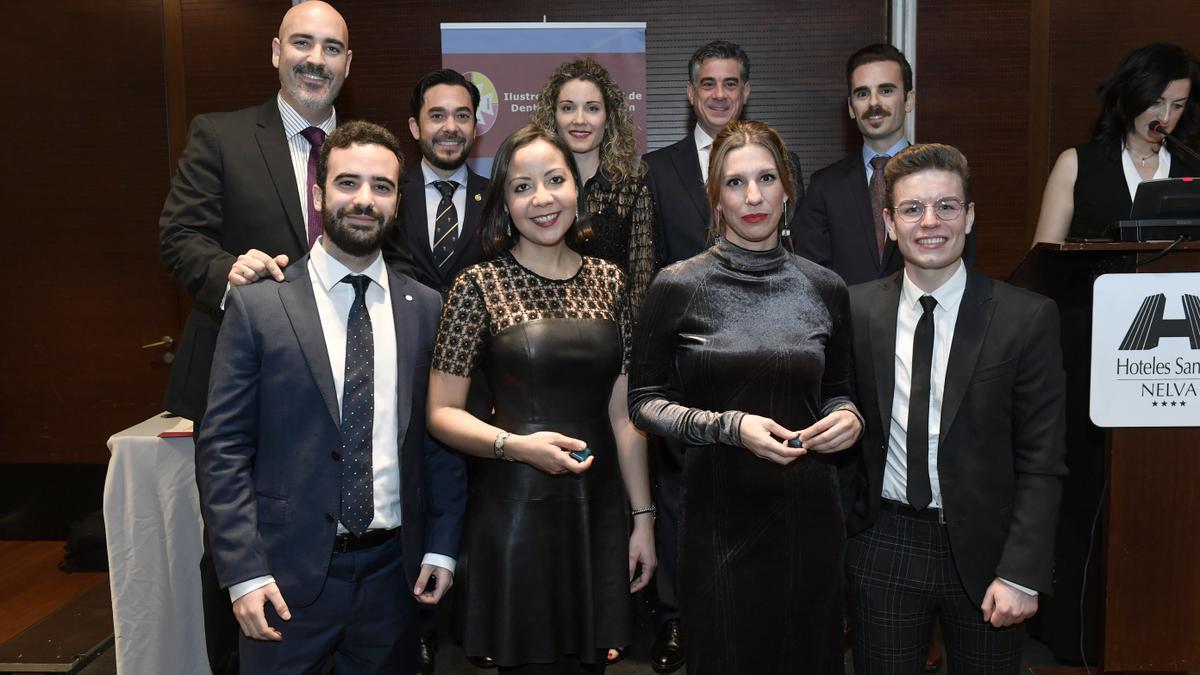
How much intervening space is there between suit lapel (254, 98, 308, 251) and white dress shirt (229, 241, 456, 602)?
0.58 metres

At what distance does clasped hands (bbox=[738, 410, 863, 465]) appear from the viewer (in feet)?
6.45

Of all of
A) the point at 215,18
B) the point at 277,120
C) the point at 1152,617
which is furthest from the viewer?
the point at 215,18

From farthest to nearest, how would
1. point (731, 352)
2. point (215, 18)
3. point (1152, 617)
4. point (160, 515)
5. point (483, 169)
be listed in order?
point (215, 18), point (483, 169), point (160, 515), point (1152, 617), point (731, 352)

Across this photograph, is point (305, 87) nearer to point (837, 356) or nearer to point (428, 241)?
point (428, 241)

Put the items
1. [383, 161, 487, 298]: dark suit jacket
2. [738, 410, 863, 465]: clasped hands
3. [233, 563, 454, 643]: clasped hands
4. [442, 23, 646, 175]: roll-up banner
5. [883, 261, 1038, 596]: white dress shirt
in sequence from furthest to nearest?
1. [442, 23, 646, 175]: roll-up banner
2. [383, 161, 487, 298]: dark suit jacket
3. [883, 261, 1038, 596]: white dress shirt
4. [233, 563, 454, 643]: clasped hands
5. [738, 410, 863, 465]: clasped hands

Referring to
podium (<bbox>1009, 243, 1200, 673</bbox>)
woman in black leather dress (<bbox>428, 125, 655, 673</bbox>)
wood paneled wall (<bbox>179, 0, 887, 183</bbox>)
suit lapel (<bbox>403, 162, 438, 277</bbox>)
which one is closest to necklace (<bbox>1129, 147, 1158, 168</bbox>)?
podium (<bbox>1009, 243, 1200, 673</bbox>)

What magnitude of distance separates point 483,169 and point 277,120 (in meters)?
1.63

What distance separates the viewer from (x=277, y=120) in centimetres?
294

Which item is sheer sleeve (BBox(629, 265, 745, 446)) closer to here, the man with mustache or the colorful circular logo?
the man with mustache

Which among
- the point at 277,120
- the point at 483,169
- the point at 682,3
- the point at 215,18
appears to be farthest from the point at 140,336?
the point at 682,3

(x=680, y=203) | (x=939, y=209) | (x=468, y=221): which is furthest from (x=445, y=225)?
(x=939, y=209)

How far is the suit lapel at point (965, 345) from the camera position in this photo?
216cm

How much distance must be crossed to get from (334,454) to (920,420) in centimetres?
137

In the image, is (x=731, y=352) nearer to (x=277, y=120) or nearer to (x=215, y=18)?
(x=277, y=120)
